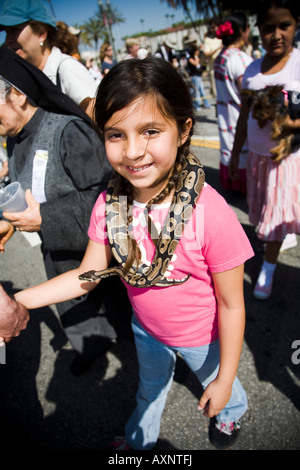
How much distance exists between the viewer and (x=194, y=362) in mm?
1334

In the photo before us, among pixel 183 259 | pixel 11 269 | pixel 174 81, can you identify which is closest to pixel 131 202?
pixel 183 259

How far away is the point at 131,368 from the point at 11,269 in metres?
2.12

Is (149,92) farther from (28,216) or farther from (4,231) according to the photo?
(4,231)

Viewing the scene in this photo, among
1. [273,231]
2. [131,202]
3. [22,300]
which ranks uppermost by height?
[131,202]

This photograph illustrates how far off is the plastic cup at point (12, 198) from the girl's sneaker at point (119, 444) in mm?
1341

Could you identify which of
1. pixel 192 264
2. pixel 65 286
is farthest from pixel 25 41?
pixel 192 264

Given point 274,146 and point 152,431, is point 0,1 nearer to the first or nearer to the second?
point 274,146

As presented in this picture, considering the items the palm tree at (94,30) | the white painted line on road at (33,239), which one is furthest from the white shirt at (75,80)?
the palm tree at (94,30)

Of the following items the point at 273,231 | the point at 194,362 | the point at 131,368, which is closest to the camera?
the point at 194,362

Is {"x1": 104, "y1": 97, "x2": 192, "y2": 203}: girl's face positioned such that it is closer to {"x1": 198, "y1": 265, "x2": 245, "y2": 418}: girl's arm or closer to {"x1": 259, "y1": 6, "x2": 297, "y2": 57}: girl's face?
{"x1": 198, "y1": 265, "x2": 245, "y2": 418}: girl's arm

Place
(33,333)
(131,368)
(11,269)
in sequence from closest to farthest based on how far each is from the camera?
(131,368), (33,333), (11,269)

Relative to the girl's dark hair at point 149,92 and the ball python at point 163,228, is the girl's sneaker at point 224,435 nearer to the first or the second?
the ball python at point 163,228

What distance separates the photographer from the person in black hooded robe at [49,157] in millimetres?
1456

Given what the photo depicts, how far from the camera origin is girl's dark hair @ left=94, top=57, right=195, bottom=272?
0.92 meters
